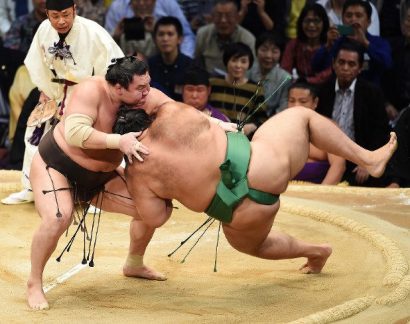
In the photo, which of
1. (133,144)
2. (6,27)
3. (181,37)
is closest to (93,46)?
(133,144)

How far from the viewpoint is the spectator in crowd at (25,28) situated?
243 inches

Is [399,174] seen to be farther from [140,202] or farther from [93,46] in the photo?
[140,202]

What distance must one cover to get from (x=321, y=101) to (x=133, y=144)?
8.44 feet

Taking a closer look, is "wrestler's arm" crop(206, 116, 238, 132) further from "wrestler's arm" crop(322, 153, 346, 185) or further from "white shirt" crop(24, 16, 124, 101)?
"wrestler's arm" crop(322, 153, 346, 185)

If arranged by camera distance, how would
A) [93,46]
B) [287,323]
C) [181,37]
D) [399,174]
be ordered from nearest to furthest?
[287,323] → [93,46] → [399,174] → [181,37]

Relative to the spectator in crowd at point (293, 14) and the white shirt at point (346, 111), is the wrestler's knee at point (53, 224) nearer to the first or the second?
the white shirt at point (346, 111)

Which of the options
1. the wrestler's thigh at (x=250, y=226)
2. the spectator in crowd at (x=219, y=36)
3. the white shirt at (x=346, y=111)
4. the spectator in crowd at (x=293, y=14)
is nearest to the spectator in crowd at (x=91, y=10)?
the spectator in crowd at (x=219, y=36)

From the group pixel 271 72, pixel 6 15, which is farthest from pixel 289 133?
pixel 6 15

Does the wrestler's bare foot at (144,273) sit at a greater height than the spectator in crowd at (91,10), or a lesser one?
lesser

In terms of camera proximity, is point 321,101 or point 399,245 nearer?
point 399,245

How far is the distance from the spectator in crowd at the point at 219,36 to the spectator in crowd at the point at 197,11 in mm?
356

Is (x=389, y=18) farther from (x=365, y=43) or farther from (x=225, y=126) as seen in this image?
(x=225, y=126)

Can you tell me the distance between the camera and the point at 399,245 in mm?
4051

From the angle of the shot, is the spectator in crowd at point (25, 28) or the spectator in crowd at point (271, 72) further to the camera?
the spectator in crowd at point (25, 28)
